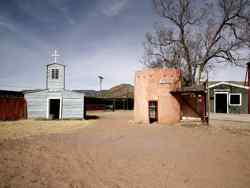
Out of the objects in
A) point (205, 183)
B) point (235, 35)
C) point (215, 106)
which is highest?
point (235, 35)

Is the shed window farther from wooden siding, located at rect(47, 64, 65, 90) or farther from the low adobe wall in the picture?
the low adobe wall

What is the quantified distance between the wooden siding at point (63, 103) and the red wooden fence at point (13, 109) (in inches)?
21.2

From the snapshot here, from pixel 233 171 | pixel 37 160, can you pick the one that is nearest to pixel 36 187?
pixel 37 160

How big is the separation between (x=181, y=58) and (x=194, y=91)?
976 centimetres

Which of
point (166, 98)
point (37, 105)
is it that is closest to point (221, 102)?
point (166, 98)

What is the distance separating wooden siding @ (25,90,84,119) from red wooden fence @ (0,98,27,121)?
54 centimetres

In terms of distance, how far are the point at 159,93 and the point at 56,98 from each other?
10372 millimetres

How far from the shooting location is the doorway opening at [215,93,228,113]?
62.2ft

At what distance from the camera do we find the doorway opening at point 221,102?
18953 mm

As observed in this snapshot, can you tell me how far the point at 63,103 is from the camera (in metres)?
20.4

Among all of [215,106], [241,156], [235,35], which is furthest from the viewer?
[235,35]

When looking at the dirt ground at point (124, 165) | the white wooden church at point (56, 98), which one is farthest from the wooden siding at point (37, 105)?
the dirt ground at point (124, 165)

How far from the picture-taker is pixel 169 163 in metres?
6.05

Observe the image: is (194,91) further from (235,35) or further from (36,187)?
(36,187)
